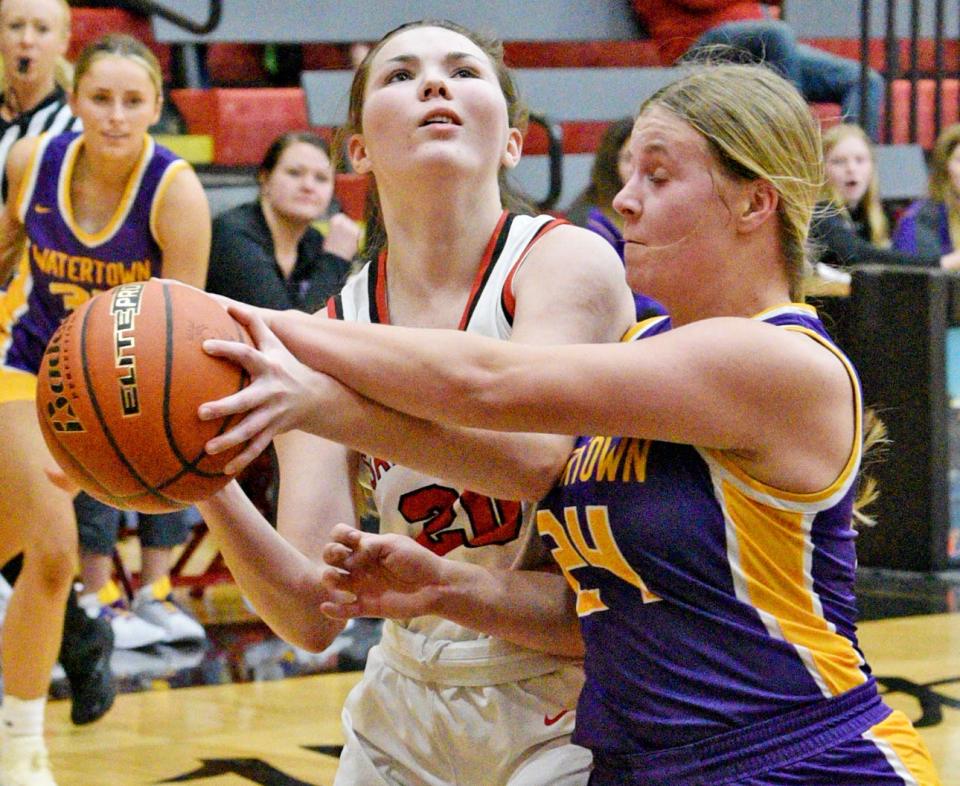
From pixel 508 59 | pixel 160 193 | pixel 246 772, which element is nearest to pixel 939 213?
pixel 508 59

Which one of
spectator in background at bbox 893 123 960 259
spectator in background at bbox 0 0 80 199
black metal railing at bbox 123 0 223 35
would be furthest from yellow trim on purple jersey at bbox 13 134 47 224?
spectator in background at bbox 893 123 960 259

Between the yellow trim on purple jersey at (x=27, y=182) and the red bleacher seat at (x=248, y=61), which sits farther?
the red bleacher seat at (x=248, y=61)

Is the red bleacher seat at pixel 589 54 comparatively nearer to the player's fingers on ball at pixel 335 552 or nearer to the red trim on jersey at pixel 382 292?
the red trim on jersey at pixel 382 292

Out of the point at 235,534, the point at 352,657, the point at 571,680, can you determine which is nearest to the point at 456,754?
the point at 571,680

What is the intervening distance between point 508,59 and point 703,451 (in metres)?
8.19

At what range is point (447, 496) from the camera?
2.30m

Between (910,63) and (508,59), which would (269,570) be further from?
(508,59)

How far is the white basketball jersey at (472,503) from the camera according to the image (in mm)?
2287

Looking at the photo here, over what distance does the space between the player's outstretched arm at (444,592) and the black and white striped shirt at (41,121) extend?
3450mm

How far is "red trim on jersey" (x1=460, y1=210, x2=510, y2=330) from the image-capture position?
2.30 m

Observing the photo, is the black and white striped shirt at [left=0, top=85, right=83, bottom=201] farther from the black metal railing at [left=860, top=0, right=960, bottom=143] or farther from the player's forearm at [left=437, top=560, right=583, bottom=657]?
the black metal railing at [left=860, top=0, right=960, bottom=143]

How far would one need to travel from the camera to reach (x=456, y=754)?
2291mm

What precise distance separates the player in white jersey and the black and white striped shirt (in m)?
3.07

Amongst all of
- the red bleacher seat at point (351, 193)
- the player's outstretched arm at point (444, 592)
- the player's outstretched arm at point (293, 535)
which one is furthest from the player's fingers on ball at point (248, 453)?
the red bleacher seat at point (351, 193)
